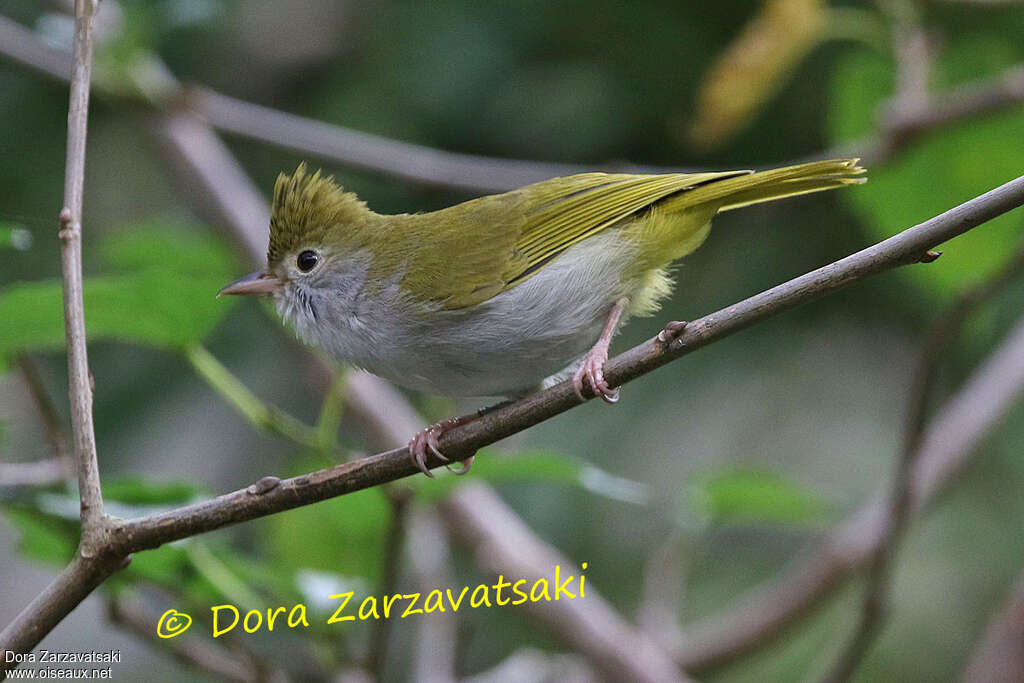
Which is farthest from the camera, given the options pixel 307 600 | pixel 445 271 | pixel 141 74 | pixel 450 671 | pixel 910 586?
pixel 910 586

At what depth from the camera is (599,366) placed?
2539mm

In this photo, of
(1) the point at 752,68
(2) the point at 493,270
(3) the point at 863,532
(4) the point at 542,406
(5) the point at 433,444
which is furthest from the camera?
(3) the point at 863,532

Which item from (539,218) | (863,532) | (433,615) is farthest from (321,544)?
(863,532)

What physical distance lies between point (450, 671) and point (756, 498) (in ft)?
3.44

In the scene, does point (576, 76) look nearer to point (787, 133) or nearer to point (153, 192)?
point (787, 133)

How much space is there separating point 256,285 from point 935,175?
2.32 m

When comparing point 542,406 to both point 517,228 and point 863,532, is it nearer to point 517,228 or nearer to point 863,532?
point 517,228

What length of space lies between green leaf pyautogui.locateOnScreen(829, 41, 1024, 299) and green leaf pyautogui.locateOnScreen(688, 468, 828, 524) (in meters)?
0.89

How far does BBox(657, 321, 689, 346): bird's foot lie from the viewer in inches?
69.8

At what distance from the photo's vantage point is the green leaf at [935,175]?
3463 millimetres

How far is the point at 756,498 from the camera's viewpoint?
3311 millimetres

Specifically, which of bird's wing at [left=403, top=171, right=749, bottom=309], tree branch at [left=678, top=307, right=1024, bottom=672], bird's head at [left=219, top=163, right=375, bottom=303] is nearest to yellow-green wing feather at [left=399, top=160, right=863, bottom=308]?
bird's wing at [left=403, top=171, right=749, bottom=309]

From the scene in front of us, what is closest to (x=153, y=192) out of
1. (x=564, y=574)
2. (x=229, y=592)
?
(x=564, y=574)

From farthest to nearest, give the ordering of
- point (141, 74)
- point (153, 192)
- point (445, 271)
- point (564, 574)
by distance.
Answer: point (153, 192) → point (141, 74) → point (564, 574) → point (445, 271)
